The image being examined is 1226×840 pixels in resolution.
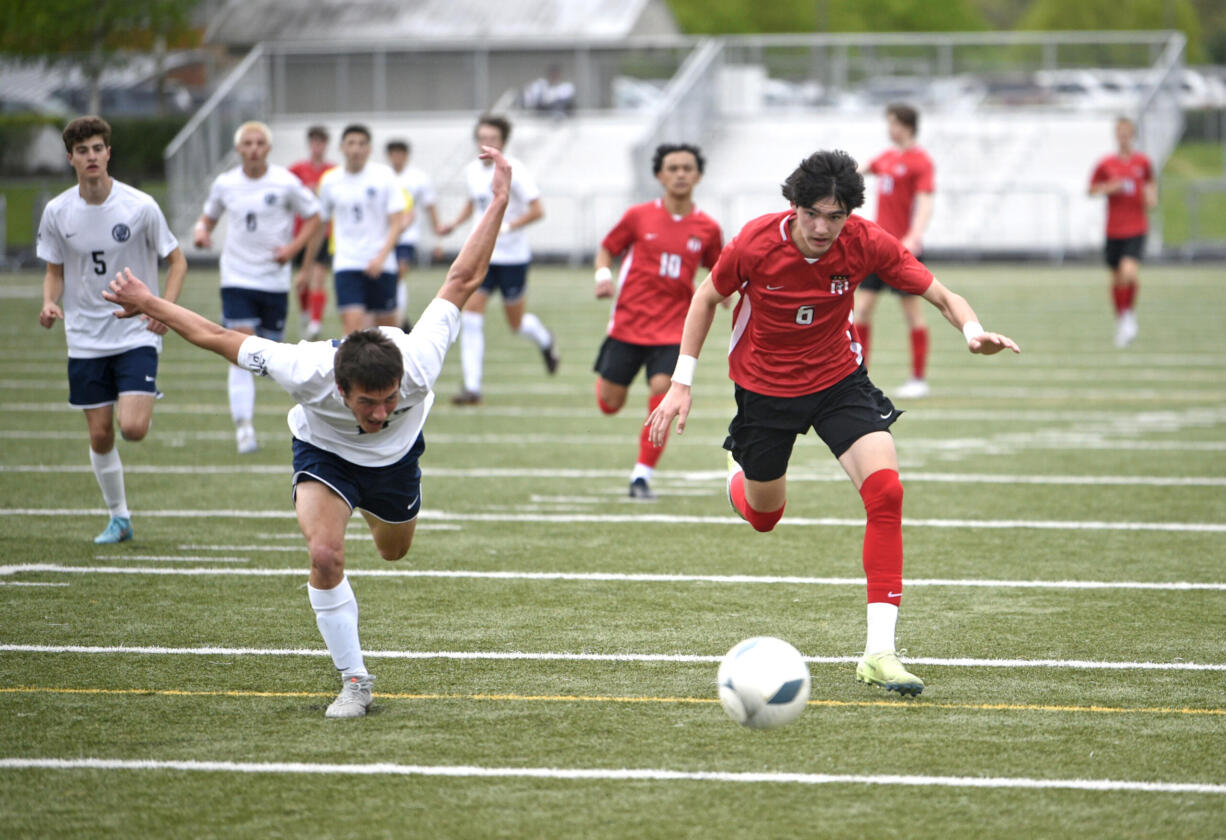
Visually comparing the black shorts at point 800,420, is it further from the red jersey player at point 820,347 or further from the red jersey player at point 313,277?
the red jersey player at point 313,277

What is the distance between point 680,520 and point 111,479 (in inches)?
124

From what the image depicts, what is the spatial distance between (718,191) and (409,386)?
31.8m

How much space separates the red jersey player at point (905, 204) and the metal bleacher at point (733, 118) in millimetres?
19267

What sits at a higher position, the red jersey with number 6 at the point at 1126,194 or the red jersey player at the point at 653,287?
the red jersey with number 6 at the point at 1126,194

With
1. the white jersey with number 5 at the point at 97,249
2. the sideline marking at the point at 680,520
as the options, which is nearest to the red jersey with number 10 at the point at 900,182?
the sideline marking at the point at 680,520

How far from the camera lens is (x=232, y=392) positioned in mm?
11383

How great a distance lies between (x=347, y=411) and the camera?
539cm

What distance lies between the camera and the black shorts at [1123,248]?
1869cm

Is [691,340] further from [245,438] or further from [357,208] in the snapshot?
[357,208]

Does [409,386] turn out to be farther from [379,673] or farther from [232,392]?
[232,392]

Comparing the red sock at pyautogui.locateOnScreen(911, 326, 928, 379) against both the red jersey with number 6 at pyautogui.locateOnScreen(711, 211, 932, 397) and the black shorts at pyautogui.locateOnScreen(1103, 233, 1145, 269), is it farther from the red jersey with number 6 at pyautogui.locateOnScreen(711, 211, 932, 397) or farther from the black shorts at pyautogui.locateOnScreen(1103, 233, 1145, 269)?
the red jersey with number 6 at pyautogui.locateOnScreen(711, 211, 932, 397)

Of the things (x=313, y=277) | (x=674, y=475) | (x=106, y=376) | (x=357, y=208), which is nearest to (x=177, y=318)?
(x=106, y=376)

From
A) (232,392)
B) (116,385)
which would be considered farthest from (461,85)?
(116,385)

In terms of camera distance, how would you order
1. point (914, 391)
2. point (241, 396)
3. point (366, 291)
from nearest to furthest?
point (241, 396) < point (366, 291) < point (914, 391)
